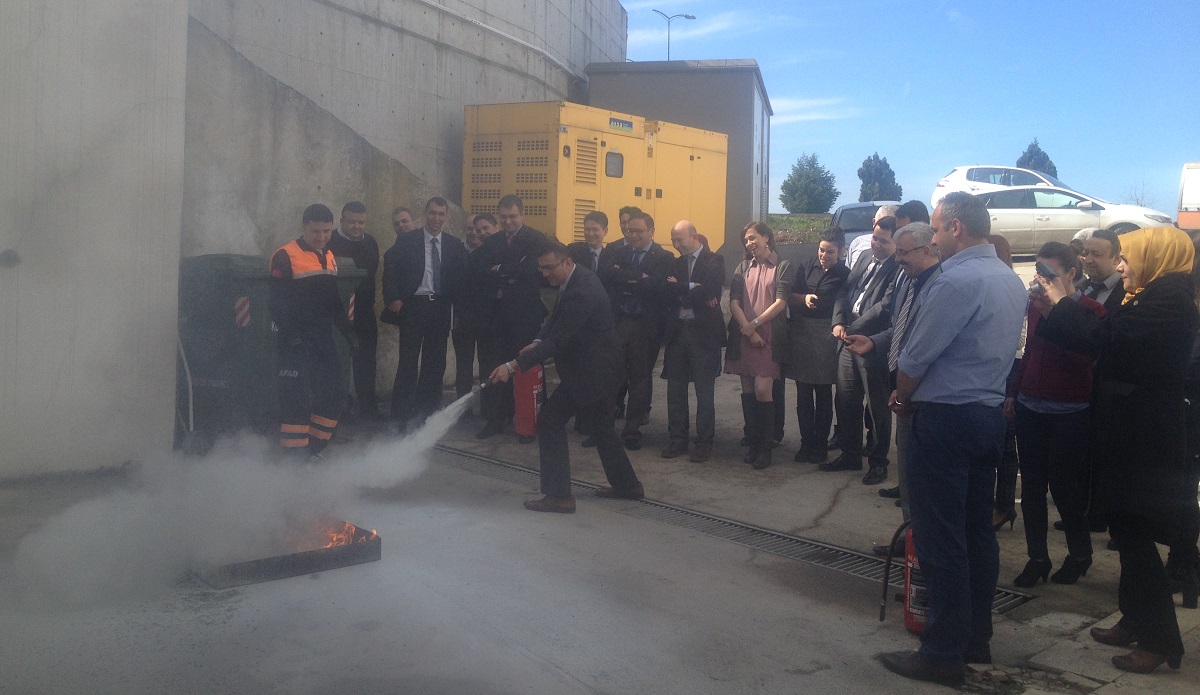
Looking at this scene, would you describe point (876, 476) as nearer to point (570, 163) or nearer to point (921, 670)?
point (921, 670)

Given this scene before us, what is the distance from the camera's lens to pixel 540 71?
1628cm

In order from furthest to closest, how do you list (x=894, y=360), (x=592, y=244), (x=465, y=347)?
(x=465, y=347) < (x=592, y=244) < (x=894, y=360)

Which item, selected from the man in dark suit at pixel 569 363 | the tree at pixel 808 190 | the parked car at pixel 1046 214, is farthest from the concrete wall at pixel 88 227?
A: the tree at pixel 808 190

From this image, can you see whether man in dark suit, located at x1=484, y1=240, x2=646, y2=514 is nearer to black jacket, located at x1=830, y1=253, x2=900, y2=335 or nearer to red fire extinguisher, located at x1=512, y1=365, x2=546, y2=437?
black jacket, located at x1=830, y1=253, x2=900, y2=335

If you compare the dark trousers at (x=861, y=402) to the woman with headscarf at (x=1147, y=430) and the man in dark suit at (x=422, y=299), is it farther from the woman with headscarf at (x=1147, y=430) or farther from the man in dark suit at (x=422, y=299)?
the man in dark suit at (x=422, y=299)

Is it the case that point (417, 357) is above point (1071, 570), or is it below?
above

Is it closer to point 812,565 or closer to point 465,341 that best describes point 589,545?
point 812,565

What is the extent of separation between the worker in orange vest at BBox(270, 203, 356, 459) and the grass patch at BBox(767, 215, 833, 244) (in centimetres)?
2625

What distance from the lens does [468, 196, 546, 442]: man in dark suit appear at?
9055 mm

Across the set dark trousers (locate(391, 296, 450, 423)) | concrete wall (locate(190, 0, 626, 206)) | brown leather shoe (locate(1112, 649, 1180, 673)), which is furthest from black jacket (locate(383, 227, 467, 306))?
brown leather shoe (locate(1112, 649, 1180, 673))

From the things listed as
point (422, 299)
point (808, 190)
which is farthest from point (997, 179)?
point (808, 190)

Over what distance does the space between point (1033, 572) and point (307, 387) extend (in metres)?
5.01

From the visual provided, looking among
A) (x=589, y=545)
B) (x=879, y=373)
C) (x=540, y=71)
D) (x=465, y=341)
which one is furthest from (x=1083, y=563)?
(x=540, y=71)

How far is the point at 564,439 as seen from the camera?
671cm
